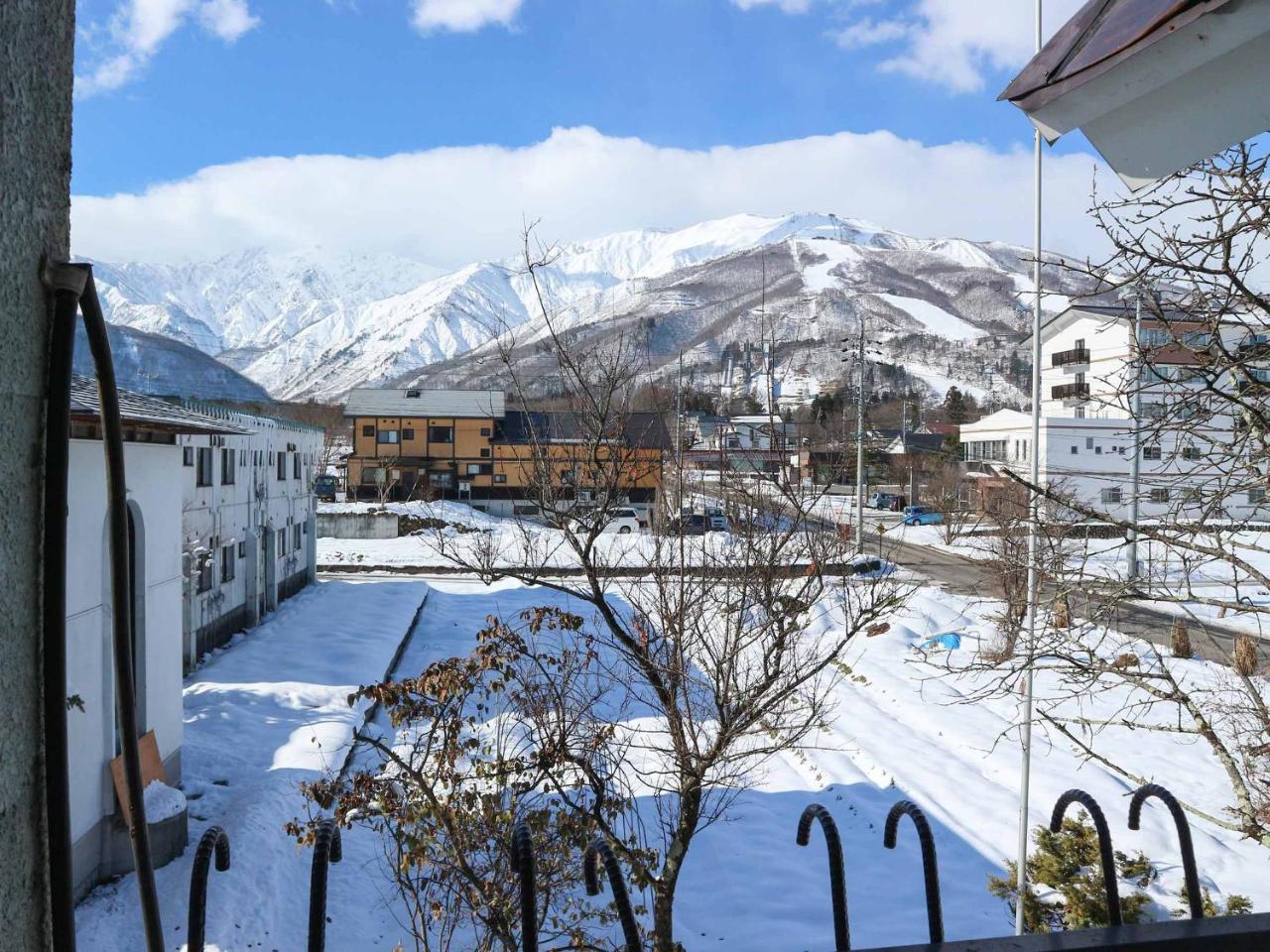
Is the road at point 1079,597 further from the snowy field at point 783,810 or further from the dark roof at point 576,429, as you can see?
the dark roof at point 576,429

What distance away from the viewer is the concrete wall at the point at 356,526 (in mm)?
36594

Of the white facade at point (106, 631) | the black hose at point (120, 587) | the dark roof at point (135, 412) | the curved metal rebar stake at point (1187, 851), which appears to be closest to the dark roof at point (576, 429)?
the dark roof at point (135, 412)

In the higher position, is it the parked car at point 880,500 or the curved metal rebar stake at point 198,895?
the curved metal rebar stake at point 198,895

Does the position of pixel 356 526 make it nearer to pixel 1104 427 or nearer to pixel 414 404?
pixel 414 404

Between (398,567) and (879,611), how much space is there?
26.1 metres

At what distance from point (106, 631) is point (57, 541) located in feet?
27.8

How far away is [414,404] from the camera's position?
155 feet

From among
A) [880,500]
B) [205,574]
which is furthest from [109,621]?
[880,500]

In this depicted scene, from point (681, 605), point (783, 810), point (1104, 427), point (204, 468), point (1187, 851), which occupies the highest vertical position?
point (1104, 427)

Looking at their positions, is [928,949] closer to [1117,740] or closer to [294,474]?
[1117,740]

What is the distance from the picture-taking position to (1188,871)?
2.08 meters

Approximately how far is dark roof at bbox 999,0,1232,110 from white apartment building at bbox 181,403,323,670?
42.2 feet

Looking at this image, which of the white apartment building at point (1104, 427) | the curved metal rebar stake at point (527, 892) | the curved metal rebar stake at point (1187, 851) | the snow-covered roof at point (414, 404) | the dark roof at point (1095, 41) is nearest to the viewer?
the dark roof at point (1095, 41)

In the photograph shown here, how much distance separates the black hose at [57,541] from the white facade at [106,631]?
19.4ft
